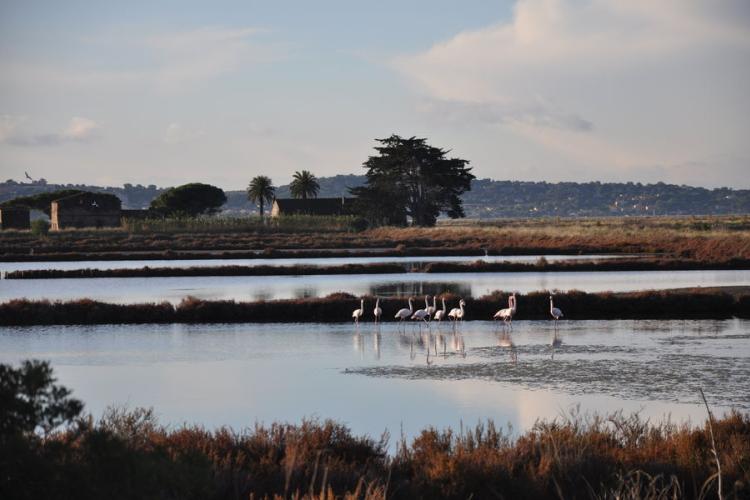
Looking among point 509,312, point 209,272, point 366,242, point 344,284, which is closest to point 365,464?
point 509,312

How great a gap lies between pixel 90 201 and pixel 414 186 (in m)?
28.8

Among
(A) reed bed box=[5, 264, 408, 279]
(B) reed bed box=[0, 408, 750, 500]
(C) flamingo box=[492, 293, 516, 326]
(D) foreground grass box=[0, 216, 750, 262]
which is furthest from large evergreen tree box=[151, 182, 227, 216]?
(B) reed bed box=[0, 408, 750, 500]

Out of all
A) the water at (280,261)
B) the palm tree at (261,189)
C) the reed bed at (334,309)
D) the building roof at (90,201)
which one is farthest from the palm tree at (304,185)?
the reed bed at (334,309)

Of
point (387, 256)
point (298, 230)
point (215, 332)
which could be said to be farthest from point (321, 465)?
point (298, 230)

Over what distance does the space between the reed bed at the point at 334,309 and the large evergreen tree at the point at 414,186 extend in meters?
57.2

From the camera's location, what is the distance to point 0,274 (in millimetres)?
47188

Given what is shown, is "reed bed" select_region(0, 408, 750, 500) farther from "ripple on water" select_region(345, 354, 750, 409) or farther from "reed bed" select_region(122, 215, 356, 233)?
"reed bed" select_region(122, 215, 356, 233)

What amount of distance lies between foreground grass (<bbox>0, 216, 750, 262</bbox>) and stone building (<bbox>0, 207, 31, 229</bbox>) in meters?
14.0

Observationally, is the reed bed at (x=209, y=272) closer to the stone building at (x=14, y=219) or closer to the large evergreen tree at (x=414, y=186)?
the large evergreen tree at (x=414, y=186)

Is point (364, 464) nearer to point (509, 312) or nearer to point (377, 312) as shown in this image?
point (509, 312)

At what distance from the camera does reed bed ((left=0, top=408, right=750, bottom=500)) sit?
7148mm

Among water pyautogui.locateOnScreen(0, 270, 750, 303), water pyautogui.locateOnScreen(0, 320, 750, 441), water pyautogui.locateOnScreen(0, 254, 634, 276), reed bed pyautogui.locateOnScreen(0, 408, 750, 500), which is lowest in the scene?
water pyautogui.locateOnScreen(0, 320, 750, 441)

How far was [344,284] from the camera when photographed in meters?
38.1

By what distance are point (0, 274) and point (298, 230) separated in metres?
37.6
